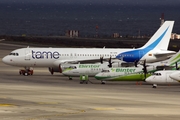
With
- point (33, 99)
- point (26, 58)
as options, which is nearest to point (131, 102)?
point (33, 99)

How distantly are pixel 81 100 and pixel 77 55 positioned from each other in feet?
125

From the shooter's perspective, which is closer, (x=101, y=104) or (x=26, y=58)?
(x=101, y=104)

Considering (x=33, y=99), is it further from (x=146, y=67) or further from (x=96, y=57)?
(x=96, y=57)

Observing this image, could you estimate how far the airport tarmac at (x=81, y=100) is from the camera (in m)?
57.1

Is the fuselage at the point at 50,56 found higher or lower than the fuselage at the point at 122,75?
higher

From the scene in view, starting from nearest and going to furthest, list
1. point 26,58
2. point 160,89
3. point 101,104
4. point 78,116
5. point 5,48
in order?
point 78,116
point 101,104
point 160,89
point 26,58
point 5,48

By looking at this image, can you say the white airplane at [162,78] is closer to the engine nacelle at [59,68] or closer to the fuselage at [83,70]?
the fuselage at [83,70]

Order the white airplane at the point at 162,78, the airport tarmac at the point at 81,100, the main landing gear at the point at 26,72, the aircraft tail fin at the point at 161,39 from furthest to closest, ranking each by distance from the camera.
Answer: the aircraft tail fin at the point at 161,39 → the main landing gear at the point at 26,72 → the white airplane at the point at 162,78 → the airport tarmac at the point at 81,100

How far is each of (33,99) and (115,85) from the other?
24886 mm

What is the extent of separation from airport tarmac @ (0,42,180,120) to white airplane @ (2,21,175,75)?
2243 millimetres

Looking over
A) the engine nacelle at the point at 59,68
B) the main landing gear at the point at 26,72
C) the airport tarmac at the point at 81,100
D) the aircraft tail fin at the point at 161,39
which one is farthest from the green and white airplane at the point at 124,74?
the aircraft tail fin at the point at 161,39

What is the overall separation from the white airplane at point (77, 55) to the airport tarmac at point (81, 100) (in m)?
2.24

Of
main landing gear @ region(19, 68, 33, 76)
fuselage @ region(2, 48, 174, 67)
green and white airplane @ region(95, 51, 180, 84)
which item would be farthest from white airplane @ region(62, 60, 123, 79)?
main landing gear @ region(19, 68, 33, 76)

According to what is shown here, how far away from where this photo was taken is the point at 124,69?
3698 inches
